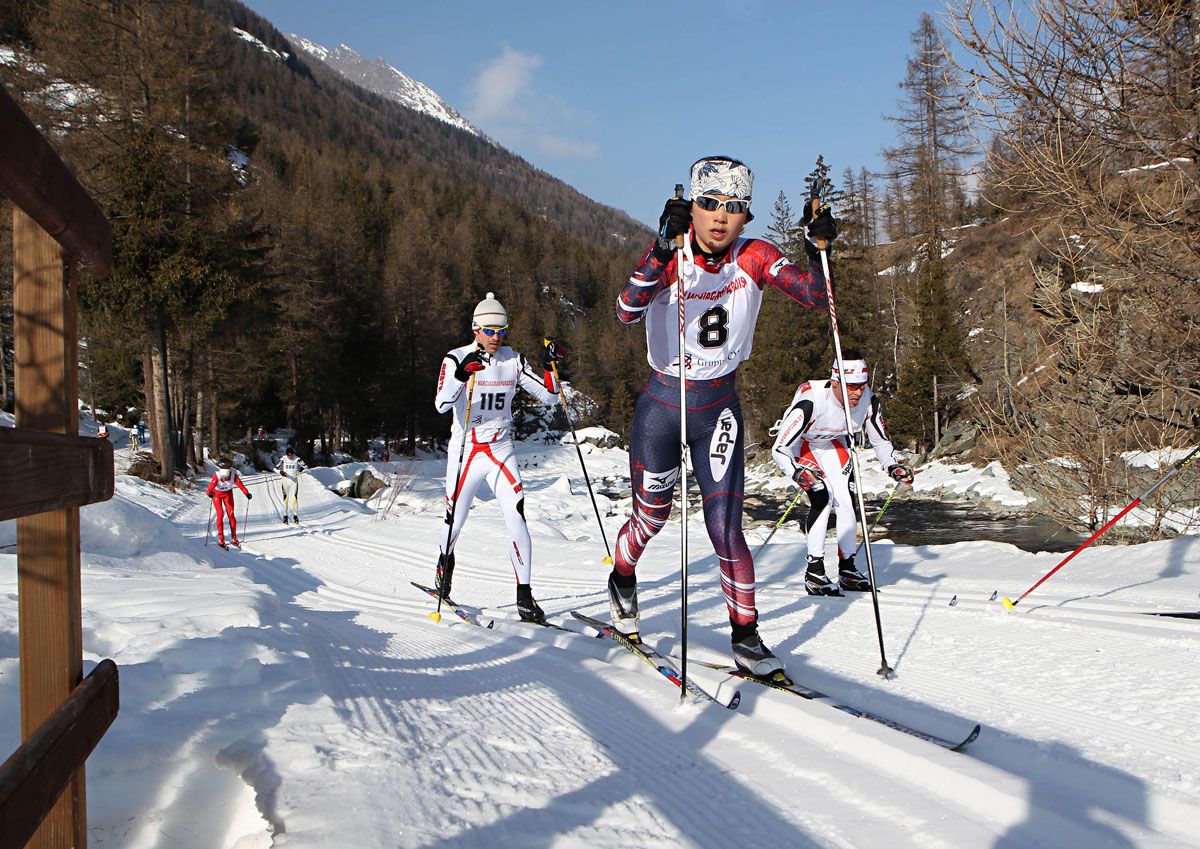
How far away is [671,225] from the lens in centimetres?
361

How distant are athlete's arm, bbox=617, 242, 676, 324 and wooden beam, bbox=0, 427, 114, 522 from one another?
101 inches

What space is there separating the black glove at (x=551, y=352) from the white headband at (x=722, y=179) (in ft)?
8.23

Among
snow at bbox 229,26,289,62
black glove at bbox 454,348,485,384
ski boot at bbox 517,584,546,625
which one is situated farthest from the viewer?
snow at bbox 229,26,289,62

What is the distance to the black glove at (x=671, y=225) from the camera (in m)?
3.61

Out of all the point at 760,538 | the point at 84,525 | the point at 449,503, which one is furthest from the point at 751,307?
the point at 760,538

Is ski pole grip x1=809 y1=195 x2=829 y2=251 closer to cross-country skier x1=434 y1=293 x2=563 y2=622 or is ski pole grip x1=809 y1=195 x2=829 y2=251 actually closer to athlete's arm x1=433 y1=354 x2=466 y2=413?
cross-country skier x1=434 y1=293 x2=563 y2=622

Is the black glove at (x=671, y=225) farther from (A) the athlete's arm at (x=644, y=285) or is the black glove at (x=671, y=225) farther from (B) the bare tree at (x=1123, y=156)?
(B) the bare tree at (x=1123, y=156)

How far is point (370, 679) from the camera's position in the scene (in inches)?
142

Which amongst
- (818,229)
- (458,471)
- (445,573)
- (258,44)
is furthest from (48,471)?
(258,44)

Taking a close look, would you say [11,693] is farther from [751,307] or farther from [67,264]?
[751,307]

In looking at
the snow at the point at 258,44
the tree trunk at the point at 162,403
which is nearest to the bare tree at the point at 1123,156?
the tree trunk at the point at 162,403

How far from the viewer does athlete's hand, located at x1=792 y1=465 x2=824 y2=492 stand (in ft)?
23.3

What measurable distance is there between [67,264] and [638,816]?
2.09 meters

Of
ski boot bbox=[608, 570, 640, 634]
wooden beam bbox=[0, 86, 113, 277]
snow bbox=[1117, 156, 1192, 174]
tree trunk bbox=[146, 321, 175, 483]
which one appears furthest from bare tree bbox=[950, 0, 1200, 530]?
tree trunk bbox=[146, 321, 175, 483]
